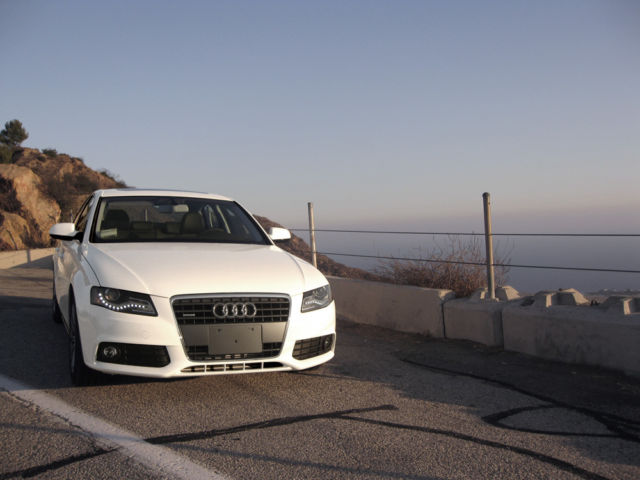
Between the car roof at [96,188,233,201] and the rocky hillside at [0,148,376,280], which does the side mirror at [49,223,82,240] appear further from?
the rocky hillside at [0,148,376,280]

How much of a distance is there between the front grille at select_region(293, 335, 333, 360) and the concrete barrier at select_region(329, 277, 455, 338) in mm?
2622

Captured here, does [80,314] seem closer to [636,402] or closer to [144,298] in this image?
[144,298]

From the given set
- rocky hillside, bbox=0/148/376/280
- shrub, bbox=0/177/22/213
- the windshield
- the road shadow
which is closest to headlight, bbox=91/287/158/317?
the windshield

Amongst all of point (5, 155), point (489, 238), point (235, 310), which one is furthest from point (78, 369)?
point (5, 155)

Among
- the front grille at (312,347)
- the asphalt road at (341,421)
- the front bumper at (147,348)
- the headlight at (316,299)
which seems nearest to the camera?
the asphalt road at (341,421)

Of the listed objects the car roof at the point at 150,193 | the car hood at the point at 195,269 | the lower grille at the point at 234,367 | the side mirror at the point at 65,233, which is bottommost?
the lower grille at the point at 234,367

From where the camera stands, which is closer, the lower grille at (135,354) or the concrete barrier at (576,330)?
the lower grille at (135,354)

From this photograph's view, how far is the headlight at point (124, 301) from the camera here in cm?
427

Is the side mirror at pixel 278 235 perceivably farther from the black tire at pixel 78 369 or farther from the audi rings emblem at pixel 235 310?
the black tire at pixel 78 369

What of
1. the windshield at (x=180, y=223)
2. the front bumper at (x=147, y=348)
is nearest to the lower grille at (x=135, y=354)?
the front bumper at (x=147, y=348)

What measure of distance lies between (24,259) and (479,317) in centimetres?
1778

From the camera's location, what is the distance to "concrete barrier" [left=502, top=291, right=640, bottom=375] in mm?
5273

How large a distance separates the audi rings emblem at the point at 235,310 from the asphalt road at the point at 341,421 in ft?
2.12

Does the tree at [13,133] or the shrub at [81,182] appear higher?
the tree at [13,133]
